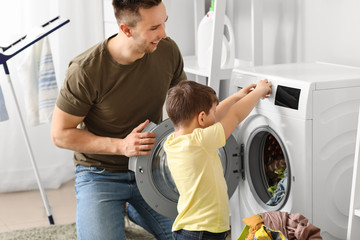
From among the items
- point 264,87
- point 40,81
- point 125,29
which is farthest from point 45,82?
point 264,87

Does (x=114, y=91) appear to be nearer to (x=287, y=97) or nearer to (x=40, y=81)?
(x=287, y=97)

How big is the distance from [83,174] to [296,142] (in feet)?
2.91

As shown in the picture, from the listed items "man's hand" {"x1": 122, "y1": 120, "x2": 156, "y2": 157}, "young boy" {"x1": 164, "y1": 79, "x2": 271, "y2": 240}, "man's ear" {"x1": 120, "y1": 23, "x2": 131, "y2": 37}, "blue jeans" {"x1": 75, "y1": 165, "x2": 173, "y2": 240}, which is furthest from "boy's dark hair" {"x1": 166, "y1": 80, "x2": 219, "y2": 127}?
"blue jeans" {"x1": 75, "y1": 165, "x2": 173, "y2": 240}

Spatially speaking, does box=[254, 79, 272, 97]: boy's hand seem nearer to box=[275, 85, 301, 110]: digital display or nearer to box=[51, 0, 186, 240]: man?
box=[275, 85, 301, 110]: digital display

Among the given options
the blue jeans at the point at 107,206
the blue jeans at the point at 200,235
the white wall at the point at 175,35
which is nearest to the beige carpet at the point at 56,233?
the blue jeans at the point at 107,206

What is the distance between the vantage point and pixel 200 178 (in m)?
1.84

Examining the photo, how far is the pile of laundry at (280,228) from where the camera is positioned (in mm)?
1798

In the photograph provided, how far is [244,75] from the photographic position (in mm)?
2268

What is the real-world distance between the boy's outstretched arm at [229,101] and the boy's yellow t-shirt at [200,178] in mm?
225

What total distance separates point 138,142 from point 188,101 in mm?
348

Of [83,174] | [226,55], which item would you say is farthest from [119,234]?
[226,55]

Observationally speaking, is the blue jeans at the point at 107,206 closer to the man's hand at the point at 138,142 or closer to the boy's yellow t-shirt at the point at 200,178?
the man's hand at the point at 138,142

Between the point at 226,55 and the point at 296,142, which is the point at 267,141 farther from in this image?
the point at 226,55

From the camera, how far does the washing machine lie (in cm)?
193
